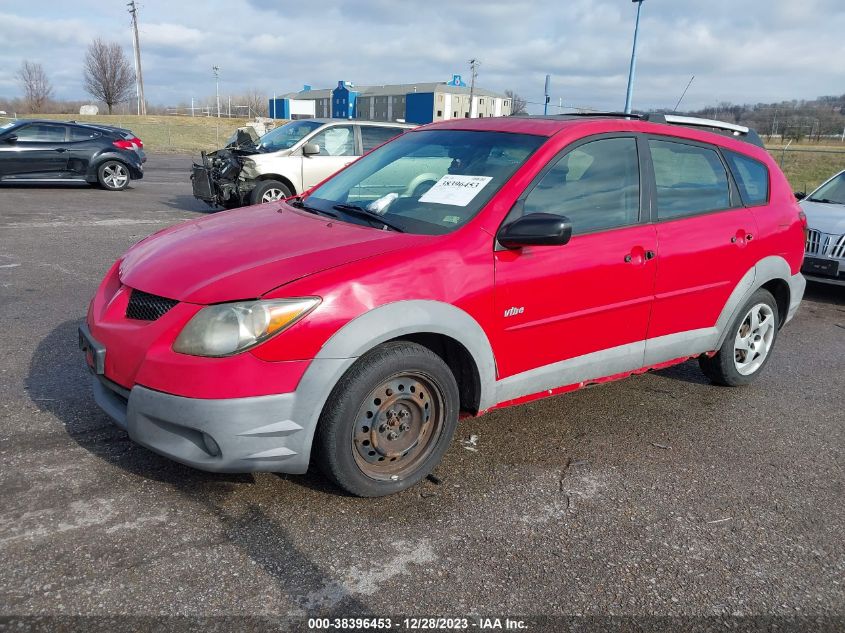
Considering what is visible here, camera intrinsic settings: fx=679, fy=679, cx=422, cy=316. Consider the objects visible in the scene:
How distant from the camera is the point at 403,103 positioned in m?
82.4

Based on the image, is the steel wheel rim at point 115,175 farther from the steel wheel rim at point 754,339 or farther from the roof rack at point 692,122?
the steel wheel rim at point 754,339

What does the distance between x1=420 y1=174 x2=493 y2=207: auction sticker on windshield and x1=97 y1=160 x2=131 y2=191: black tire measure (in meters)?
14.0

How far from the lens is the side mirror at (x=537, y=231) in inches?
127

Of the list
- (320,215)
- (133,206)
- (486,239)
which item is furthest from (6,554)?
(133,206)

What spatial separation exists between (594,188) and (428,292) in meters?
1.33

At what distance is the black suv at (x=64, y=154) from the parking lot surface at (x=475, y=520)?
11.9 metres

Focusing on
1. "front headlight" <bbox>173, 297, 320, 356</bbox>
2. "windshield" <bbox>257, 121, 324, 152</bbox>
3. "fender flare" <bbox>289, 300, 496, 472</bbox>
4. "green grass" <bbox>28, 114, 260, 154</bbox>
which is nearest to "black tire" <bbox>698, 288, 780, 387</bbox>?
"fender flare" <bbox>289, 300, 496, 472</bbox>

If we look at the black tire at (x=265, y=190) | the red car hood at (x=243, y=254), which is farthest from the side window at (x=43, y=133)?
the red car hood at (x=243, y=254)

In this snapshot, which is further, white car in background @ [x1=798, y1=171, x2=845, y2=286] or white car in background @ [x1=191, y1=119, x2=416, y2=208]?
white car in background @ [x1=191, y1=119, x2=416, y2=208]

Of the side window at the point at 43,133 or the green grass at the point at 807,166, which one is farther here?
the green grass at the point at 807,166

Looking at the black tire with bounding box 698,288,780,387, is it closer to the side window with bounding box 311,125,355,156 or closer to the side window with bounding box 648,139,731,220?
the side window with bounding box 648,139,731,220

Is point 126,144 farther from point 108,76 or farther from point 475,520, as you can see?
point 108,76

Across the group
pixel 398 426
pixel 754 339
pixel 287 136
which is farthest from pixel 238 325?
pixel 287 136

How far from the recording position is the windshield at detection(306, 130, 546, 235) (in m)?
3.48
